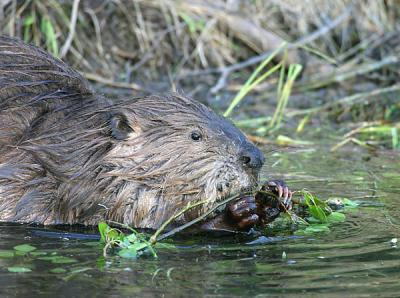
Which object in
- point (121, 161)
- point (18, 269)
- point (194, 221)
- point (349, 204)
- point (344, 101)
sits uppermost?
point (344, 101)

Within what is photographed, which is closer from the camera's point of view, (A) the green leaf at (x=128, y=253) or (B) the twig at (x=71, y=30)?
(A) the green leaf at (x=128, y=253)

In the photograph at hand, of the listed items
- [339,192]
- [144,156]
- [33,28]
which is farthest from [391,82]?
[144,156]

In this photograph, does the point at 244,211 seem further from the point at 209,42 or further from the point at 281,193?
the point at 209,42

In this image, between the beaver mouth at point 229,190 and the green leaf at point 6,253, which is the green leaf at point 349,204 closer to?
the beaver mouth at point 229,190

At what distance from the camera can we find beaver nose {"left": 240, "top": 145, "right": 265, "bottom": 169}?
4031 mm

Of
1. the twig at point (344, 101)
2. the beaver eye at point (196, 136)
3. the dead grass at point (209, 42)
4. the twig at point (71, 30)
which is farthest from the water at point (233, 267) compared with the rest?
the dead grass at point (209, 42)

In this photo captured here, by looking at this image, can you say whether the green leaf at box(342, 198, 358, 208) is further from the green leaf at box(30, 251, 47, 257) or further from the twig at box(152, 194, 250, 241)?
the green leaf at box(30, 251, 47, 257)

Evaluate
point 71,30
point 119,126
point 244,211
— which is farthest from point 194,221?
point 71,30

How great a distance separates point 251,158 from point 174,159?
0.38 m

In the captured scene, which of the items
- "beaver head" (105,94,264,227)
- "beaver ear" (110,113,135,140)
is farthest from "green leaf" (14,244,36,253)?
"beaver ear" (110,113,135,140)

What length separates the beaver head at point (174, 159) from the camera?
4082 millimetres

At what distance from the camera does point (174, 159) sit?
4.20m

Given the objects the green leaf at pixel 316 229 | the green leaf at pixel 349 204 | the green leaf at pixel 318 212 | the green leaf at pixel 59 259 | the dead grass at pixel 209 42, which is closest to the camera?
the green leaf at pixel 59 259

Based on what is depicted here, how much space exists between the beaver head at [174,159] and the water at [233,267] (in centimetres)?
24
